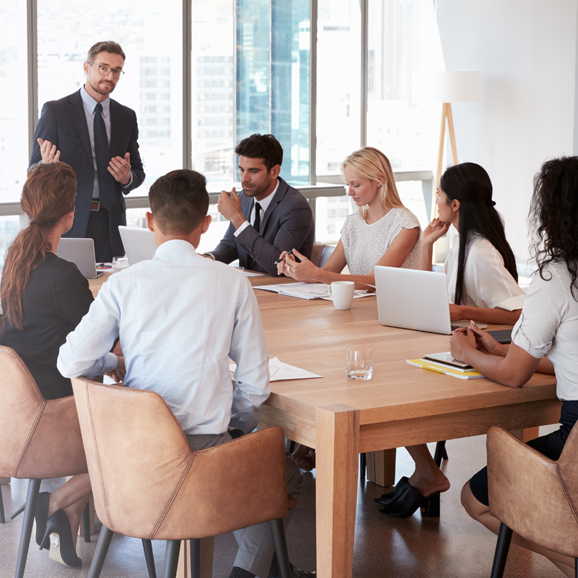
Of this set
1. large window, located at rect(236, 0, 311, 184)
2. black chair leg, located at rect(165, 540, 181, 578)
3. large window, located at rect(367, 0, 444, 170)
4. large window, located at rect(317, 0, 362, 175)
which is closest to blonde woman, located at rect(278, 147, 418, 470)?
black chair leg, located at rect(165, 540, 181, 578)

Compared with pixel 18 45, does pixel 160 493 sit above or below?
below

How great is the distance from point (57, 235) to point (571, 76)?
5879 millimetres

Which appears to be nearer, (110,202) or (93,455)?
(93,455)

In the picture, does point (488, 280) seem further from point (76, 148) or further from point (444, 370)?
point (76, 148)

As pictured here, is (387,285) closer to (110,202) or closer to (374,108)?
(110,202)

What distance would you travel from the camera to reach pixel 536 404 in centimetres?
202

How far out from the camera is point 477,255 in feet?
8.98

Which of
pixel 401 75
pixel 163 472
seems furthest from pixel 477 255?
pixel 401 75

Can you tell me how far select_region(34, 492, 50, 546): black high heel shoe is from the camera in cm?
241

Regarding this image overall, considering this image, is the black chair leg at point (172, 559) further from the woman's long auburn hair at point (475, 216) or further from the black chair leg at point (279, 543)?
the woman's long auburn hair at point (475, 216)

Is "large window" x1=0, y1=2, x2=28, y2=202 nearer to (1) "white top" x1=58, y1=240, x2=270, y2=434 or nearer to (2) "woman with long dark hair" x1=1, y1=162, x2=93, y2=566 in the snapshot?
(2) "woman with long dark hair" x1=1, y1=162, x2=93, y2=566

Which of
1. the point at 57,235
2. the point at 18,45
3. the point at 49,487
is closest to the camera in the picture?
the point at 57,235

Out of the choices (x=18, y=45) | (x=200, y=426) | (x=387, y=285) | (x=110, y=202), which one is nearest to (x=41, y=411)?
(x=200, y=426)

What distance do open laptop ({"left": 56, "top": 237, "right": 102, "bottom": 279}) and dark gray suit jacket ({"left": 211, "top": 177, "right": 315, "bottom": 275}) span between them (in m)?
0.64
